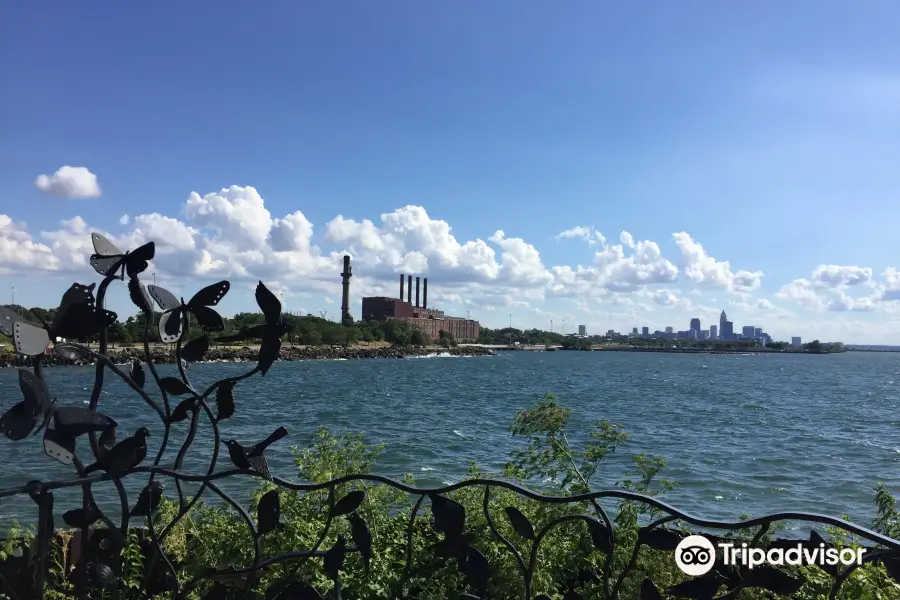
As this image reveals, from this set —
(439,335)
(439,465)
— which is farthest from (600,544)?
(439,335)

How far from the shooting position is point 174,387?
2986 millimetres

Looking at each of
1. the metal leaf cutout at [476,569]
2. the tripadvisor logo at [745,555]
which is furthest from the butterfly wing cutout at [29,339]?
the tripadvisor logo at [745,555]

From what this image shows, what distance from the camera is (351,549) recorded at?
2.96 m

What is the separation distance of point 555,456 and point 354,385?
174ft

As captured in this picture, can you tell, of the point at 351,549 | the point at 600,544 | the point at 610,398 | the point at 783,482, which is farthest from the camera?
the point at 610,398

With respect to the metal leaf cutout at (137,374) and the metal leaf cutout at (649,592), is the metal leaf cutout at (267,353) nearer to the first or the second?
the metal leaf cutout at (137,374)

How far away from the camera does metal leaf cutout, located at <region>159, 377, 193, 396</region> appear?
117 inches

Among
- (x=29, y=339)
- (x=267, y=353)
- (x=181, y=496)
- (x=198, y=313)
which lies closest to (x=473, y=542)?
(x=181, y=496)

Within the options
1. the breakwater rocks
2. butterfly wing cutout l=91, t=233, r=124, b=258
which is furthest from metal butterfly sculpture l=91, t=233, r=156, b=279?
the breakwater rocks

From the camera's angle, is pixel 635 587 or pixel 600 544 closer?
pixel 600 544

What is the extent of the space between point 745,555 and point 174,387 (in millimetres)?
2396

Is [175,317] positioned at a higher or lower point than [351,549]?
higher

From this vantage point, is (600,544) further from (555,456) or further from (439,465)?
(439,465)

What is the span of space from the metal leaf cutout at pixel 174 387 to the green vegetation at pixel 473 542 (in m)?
0.88
